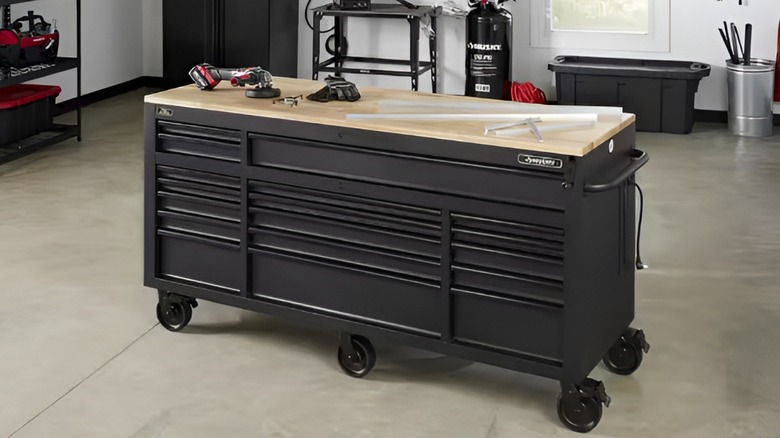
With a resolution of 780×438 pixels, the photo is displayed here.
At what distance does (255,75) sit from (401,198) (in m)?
0.82

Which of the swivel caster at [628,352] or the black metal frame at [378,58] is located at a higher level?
the black metal frame at [378,58]

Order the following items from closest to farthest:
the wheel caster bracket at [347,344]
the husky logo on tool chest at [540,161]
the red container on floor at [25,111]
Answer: the husky logo on tool chest at [540,161] → the wheel caster bracket at [347,344] → the red container on floor at [25,111]

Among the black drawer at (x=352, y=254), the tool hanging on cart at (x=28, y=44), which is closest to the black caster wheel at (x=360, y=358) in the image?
the black drawer at (x=352, y=254)

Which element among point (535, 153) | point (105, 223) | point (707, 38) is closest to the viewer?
point (535, 153)

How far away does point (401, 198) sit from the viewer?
3299 mm

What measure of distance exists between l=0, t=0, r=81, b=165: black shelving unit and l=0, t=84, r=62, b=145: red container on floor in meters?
0.05

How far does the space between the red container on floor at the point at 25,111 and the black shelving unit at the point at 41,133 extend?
2.0 inches

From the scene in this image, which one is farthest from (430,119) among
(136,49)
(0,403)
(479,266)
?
(136,49)

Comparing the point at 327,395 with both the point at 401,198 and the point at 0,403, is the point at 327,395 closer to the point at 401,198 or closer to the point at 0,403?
the point at 401,198

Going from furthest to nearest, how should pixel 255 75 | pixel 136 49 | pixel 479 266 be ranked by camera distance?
pixel 136 49, pixel 255 75, pixel 479 266

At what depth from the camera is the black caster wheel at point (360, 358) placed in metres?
3.52

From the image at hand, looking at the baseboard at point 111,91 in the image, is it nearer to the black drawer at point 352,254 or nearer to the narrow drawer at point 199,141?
the narrow drawer at point 199,141

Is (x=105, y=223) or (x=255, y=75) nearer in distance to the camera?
(x=255, y=75)

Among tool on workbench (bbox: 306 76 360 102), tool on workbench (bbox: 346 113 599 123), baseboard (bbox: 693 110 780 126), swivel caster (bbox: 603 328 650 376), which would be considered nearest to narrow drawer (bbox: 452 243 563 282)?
tool on workbench (bbox: 346 113 599 123)
